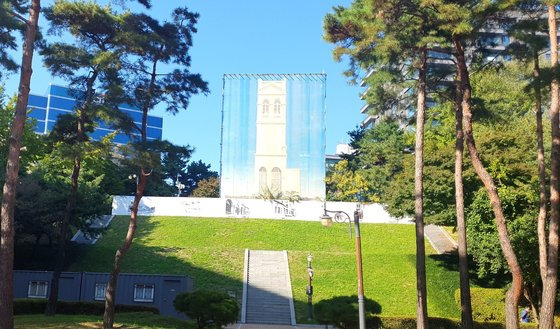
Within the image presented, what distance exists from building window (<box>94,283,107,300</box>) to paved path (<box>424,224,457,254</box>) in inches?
817

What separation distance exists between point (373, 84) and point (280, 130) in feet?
109

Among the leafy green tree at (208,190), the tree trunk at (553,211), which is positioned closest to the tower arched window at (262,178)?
the leafy green tree at (208,190)

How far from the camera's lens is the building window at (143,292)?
24.5 meters

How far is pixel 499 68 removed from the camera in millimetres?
15727

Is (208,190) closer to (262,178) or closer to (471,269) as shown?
(262,178)

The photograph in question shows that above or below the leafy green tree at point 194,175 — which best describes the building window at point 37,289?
below

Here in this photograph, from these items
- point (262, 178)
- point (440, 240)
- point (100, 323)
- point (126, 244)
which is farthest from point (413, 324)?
point (262, 178)

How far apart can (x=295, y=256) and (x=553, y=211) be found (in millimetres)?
21847

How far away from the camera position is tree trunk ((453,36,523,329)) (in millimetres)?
13992

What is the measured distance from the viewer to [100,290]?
25.3 metres

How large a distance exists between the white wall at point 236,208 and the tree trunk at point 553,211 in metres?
29.2

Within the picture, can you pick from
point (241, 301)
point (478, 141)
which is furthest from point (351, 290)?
point (478, 141)

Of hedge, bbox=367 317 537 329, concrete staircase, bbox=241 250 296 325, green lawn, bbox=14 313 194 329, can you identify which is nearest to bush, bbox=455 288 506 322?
hedge, bbox=367 317 537 329

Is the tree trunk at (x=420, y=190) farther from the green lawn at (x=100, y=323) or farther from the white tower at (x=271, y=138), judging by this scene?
the white tower at (x=271, y=138)
